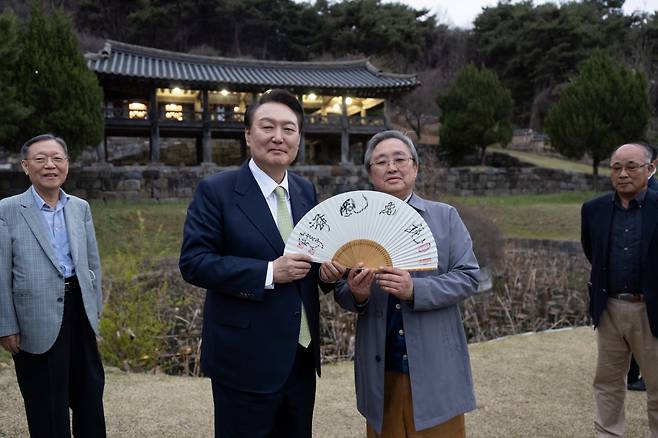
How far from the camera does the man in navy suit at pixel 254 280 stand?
181cm

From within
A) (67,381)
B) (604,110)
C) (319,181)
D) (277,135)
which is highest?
(604,110)

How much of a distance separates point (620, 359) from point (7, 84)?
1233cm

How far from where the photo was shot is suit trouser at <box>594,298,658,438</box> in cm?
284

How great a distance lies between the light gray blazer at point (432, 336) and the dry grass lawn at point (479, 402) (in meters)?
1.50

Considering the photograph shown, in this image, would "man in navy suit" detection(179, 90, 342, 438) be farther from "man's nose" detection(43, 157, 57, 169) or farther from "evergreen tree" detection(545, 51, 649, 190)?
"evergreen tree" detection(545, 51, 649, 190)

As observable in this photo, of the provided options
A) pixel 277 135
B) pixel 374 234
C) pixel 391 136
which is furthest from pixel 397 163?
pixel 277 135

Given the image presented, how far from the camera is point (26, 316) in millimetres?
2451

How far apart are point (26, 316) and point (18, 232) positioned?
0.41 m

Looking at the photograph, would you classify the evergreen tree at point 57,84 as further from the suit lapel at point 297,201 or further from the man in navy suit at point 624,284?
the man in navy suit at point 624,284

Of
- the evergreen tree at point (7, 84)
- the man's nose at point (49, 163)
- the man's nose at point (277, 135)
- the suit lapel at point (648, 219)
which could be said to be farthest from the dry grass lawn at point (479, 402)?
the evergreen tree at point (7, 84)

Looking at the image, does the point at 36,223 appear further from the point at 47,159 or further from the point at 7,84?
the point at 7,84

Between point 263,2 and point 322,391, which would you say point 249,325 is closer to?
point 322,391

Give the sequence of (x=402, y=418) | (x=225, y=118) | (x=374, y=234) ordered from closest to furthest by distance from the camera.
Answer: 1. (x=374, y=234)
2. (x=402, y=418)
3. (x=225, y=118)

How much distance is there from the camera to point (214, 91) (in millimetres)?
17188
